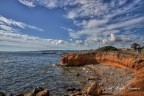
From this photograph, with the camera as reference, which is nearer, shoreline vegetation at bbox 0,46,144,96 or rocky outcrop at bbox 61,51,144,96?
shoreline vegetation at bbox 0,46,144,96

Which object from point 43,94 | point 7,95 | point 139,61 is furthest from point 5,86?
point 139,61

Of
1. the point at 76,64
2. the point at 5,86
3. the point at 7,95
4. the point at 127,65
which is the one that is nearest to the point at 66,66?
the point at 76,64

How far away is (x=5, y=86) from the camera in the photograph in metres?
38.5

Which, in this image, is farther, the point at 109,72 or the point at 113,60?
the point at 113,60

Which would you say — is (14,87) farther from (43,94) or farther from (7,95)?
(43,94)

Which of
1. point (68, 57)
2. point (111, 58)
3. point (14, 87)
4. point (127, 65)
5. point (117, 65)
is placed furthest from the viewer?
point (68, 57)

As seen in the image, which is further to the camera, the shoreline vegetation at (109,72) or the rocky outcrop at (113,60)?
the rocky outcrop at (113,60)

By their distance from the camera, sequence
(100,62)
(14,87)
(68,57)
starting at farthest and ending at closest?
(68,57) < (100,62) < (14,87)

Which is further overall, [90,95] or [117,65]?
[117,65]

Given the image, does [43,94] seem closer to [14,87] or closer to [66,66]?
[14,87]

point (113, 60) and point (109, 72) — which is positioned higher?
point (113, 60)

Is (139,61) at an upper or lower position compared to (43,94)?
upper

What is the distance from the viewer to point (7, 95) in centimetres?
3188

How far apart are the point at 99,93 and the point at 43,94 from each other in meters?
6.93
